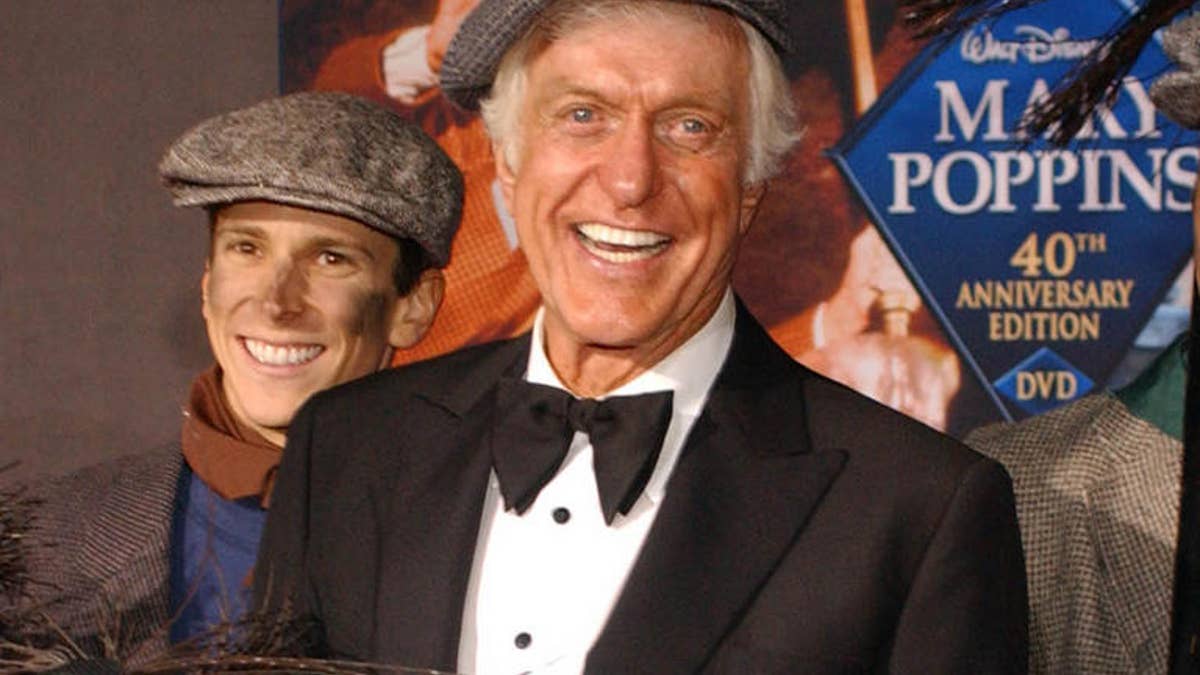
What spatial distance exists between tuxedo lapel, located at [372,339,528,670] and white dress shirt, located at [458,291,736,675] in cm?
2

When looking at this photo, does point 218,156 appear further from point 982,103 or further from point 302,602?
point 982,103

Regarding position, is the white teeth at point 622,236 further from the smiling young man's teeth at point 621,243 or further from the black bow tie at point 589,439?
the black bow tie at point 589,439

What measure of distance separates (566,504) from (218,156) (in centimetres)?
70

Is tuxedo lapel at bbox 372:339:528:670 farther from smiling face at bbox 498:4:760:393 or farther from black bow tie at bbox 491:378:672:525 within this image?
smiling face at bbox 498:4:760:393

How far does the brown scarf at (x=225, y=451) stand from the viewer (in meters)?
2.12

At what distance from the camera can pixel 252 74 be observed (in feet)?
9.87

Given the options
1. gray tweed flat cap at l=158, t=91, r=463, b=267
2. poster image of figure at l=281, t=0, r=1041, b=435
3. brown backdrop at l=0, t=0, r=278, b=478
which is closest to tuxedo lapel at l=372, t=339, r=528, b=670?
gray tweed flat cap at l=158, t=91, r=463, b=267

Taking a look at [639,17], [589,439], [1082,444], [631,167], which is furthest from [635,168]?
[1082,444]

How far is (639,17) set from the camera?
5.16 ft

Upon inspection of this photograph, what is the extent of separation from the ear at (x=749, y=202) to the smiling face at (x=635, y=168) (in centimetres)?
2

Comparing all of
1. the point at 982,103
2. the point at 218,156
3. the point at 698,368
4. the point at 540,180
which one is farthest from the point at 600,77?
the point at 982,103

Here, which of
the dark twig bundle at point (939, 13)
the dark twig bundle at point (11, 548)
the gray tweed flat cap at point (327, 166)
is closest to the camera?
the dark twig bundle at point (11, 548)

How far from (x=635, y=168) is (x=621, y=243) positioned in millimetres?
64

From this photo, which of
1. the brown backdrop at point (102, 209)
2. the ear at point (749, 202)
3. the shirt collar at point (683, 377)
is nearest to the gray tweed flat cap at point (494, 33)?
the ear at point (749, 202)
